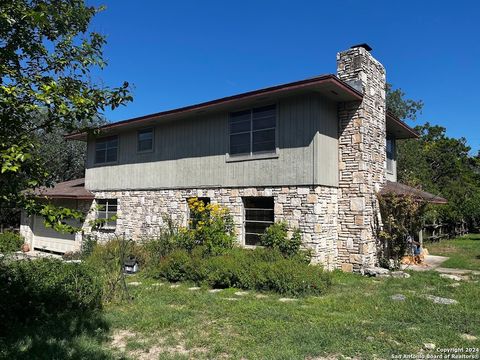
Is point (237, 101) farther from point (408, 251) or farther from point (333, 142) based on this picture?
point (408, 251)

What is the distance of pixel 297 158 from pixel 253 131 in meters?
1.88

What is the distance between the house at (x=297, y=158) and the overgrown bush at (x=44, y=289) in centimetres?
367

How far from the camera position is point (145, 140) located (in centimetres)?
1608

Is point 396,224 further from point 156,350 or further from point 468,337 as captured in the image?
point 156,350

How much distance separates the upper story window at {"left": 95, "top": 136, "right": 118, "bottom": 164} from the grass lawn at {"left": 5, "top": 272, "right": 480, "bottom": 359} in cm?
1023

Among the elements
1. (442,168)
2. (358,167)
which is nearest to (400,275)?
(358,167)

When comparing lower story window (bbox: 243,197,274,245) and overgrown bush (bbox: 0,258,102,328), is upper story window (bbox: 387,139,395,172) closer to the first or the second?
lower story window (bbox: 243,197,274,245)

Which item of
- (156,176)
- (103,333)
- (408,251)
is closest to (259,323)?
(103,333)

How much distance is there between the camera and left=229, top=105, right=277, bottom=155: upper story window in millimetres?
11930

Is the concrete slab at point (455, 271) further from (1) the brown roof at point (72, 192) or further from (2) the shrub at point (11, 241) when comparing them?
(2) the shrub at point (11, 241)

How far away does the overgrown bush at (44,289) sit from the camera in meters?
6.21

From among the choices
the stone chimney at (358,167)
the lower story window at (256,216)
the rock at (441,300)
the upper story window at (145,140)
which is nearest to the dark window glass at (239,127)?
the lower story window at (256,216)

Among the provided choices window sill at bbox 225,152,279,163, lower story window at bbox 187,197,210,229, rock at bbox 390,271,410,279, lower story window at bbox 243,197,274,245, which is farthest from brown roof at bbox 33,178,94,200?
rock at bbox 390,271,410,279

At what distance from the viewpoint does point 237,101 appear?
11.9m
